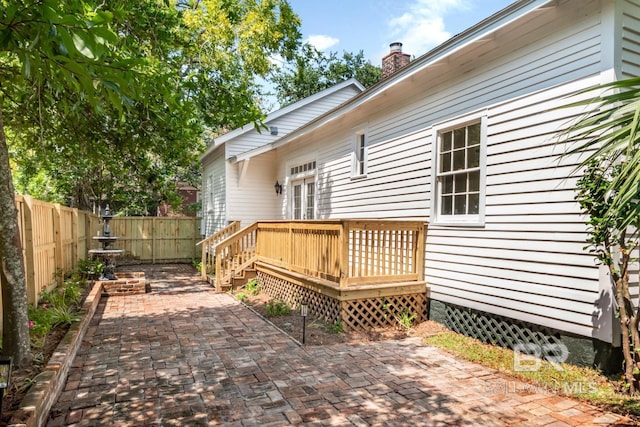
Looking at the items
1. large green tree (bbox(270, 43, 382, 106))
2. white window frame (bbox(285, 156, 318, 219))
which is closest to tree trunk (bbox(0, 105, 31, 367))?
white window frame (bbox(285, 156, 318, 219))

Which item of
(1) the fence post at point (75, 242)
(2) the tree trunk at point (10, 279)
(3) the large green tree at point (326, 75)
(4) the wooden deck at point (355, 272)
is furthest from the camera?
(3) the large green tree at point (326, 75)

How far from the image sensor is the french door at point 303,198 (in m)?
10.9

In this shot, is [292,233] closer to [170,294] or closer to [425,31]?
[170,294]

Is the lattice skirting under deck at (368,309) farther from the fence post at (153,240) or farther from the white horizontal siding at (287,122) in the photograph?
the fence post at (153,240)

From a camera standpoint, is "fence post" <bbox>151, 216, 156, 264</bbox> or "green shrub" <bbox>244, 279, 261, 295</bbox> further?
"fence post" <bbox>151, 216, 156, 264</bbox>

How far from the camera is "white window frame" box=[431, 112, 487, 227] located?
542 centimetres

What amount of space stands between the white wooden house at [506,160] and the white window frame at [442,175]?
16mm

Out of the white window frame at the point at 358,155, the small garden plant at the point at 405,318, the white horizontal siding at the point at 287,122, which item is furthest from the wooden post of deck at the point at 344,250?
the white horizontal siding at the point at 287,122

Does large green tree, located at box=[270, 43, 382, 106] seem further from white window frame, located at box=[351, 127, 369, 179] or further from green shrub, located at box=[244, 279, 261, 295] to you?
green shrub, located at box=[244, 279, 261, 295]

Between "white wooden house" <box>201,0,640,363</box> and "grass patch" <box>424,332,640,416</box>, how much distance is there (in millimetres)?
346

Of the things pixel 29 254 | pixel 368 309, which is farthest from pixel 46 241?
pixel 368 309

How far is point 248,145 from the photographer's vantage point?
13.1 m

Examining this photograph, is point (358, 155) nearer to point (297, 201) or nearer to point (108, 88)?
point (297, 201)

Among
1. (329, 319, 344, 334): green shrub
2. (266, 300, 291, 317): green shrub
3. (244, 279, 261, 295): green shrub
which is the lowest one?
(244, 279, 261, 295): green shrub
